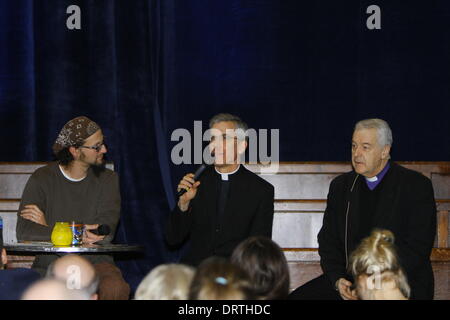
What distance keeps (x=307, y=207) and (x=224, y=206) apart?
77 cm

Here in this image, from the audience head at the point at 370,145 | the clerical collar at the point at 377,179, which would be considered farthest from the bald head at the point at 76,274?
the clerical collar at the point at 377,179

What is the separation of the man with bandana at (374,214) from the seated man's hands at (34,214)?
4.58 ft

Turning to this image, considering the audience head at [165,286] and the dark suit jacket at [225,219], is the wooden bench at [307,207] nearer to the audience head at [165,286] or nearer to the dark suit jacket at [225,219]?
the dark suit jacket at [225,219]

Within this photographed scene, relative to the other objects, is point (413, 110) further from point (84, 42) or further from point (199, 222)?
point (84, 42)

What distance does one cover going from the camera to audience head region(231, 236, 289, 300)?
2.32 metres

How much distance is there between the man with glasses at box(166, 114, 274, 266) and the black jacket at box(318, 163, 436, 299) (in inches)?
14.1

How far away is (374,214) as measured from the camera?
370cm

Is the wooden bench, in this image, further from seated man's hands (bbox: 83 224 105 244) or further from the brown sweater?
seated man's hands (bbox: 83 224 105 244)

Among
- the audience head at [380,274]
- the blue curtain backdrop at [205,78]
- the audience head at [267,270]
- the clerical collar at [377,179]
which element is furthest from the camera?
the blue curtain backdrop at [205,78]

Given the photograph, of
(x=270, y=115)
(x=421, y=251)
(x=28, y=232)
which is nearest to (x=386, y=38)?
(x=270, y=115)

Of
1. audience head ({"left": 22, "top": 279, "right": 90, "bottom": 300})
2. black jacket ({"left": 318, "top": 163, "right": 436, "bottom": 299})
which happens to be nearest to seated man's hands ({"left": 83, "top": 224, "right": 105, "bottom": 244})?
black jacket ({"left": 318, "top": 163, "right": 436, "bottom": 299})

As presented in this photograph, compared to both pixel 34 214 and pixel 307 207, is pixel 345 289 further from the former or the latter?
pixel 34 214

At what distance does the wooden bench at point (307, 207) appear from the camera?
423 centimetres

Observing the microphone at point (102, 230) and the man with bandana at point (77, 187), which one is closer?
the microphone at point (102, 230)
